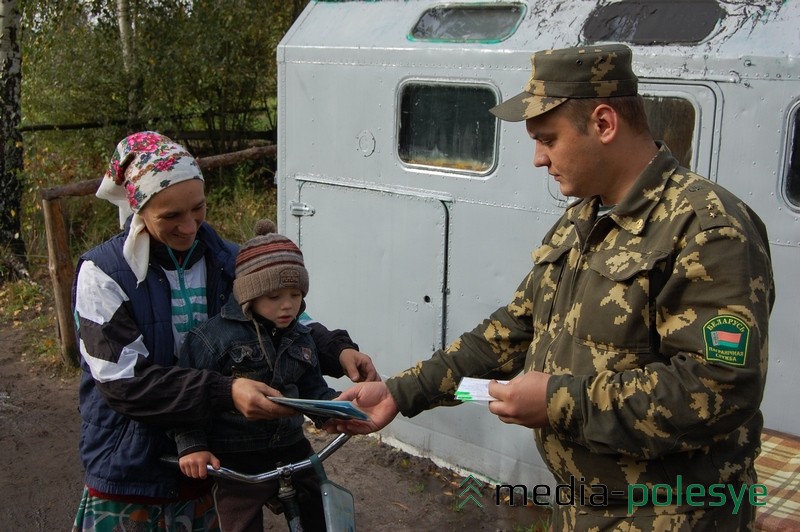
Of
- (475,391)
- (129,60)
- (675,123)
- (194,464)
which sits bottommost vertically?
(194,464)

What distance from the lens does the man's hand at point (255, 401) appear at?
2.47 metres

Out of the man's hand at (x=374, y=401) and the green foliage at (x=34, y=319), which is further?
the green foliage at (x=34, y=319)

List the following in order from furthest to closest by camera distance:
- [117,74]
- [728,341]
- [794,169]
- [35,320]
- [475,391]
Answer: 1. [117,74]
2. [35,320]
3. [794,169]
4. [475,391]
5. [728,341]

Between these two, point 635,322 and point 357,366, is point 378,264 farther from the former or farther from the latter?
point 635,322

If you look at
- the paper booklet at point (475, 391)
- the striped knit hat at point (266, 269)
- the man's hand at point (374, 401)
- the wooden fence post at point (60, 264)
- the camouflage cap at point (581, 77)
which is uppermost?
the camouflage cap at point (581, 77)

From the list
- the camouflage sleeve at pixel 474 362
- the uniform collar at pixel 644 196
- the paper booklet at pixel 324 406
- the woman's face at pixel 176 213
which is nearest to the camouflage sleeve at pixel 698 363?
the uniform collar at pixel 644 196

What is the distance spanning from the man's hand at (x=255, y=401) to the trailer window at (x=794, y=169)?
7.43 feet

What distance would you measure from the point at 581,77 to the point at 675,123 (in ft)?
6.20

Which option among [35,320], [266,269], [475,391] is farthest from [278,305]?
[35,320]

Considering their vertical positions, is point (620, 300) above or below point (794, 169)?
below

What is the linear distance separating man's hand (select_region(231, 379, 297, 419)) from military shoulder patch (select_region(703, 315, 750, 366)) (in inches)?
47.1

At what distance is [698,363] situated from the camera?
188cm

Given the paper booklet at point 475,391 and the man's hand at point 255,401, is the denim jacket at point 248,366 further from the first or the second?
the paper booklet at point 475,391

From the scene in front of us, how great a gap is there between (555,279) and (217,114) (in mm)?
9134
